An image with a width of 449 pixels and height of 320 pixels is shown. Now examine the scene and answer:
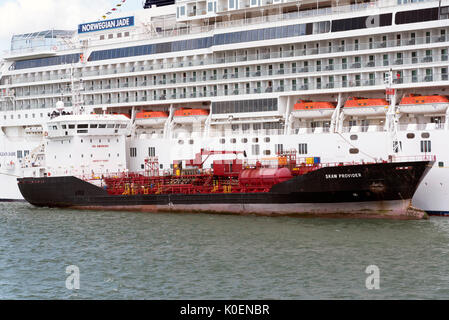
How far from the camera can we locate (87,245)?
2756cm

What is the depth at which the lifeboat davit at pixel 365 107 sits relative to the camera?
37.4m

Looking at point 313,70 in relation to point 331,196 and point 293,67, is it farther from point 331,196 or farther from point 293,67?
point 331,196

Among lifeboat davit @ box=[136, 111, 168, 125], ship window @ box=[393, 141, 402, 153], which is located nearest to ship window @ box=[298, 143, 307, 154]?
ship window @ box=[393, 141, 402, 153]

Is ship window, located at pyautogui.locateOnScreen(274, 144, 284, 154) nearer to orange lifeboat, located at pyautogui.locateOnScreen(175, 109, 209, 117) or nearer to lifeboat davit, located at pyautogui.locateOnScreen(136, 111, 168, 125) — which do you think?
orange lifeboat, located at pyautogui.locateOnScreen(175, 109, 209, 117)

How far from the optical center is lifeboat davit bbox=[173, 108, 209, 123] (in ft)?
146

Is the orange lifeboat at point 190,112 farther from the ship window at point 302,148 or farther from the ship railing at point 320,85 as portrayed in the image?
the ship window at point 302,148

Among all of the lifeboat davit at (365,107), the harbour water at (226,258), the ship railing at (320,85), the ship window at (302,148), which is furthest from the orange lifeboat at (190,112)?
the harbour water at (226,258)

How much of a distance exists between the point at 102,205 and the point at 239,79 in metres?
12.7

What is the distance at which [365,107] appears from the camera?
37.8m

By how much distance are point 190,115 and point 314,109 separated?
961 cm

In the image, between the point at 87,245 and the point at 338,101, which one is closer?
the point at 87,245

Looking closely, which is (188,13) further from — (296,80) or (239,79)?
(296,80)

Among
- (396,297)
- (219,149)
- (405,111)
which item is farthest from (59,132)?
(396,297)

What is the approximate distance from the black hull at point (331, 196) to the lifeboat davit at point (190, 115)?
778cm
